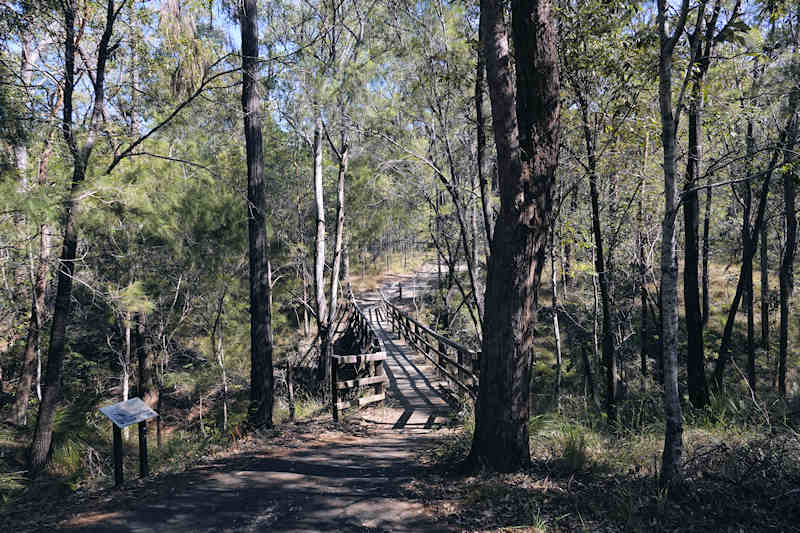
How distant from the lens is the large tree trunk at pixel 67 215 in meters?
6.65

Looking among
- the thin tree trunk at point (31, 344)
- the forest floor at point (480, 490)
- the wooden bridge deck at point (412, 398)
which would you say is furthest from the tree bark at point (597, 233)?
the thin tree trunk at point (31, 344)

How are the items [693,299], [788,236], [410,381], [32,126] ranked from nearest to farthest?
1. [32,126]
2. [693,299]
3. [410,381]
4. [788,236]

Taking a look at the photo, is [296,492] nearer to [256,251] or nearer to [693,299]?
[256,251]

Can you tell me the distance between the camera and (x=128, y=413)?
4.87 meters

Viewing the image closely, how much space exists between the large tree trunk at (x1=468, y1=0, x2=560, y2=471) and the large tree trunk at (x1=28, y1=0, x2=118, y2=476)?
5.96m

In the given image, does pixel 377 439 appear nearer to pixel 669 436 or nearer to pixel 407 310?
pixel 669 436

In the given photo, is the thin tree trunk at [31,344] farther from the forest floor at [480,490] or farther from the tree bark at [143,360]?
the forest floor at [480,490]

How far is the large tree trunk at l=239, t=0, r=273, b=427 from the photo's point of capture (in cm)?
775

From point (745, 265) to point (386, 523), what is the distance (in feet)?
38.9

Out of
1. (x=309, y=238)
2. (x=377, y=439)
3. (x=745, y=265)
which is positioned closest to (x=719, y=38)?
(x=377, y=439)

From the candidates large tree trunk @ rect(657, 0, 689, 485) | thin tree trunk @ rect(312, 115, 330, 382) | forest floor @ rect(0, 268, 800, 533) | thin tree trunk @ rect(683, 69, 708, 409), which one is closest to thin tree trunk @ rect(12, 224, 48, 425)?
forest floor @ rect(0, 268, 800, 533)

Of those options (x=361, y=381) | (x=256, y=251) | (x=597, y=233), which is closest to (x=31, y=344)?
(x=256, y=251)

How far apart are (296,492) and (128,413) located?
209 cm

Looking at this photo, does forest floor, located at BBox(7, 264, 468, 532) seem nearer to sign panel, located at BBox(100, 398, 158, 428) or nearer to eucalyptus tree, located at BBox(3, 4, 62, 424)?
sign panel, located at BBox(100, 398, 158, 428)
